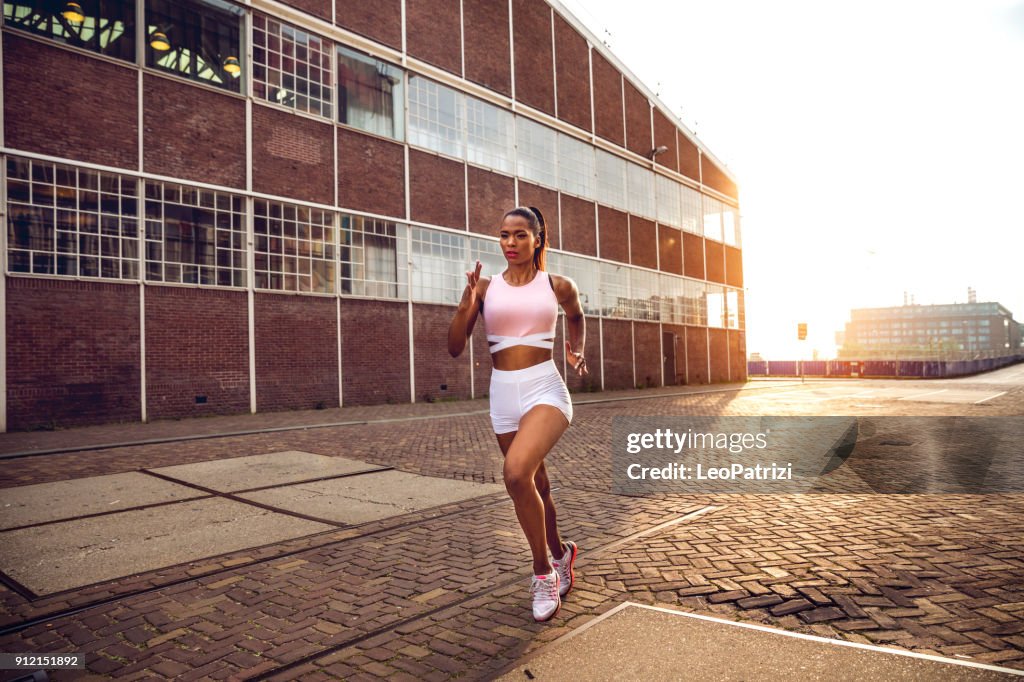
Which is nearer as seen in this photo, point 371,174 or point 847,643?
point 847,643

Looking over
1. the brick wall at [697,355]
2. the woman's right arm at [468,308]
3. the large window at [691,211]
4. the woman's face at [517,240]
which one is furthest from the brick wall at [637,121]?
the woman's right arm at [468,308]

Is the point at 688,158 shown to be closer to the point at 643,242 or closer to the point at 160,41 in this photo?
the point at 643,242

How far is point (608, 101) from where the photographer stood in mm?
28000

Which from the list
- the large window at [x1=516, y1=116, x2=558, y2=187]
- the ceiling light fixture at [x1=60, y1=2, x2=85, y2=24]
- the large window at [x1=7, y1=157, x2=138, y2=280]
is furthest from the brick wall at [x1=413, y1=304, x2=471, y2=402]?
the ceiling light fixture at [x1=60, y1=2, x2=85, y2=24]

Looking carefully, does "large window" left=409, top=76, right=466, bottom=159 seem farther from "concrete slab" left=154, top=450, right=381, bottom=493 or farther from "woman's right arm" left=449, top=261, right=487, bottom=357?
"woman's right arm" left=449, top=261, right=487, bottom=357

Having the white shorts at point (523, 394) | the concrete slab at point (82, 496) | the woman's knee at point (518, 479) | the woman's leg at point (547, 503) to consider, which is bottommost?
the concrete slab at point (82, 496)

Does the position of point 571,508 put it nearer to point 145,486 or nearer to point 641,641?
point 641,641

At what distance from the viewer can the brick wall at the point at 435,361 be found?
61.8 ft

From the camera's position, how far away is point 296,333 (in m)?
15.9

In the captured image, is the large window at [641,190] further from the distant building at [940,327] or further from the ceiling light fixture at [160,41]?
the distant building at [940,327]

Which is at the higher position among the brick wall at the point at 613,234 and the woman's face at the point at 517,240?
the brick wall at the point at 613,234

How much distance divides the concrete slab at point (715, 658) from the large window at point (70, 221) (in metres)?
13.1

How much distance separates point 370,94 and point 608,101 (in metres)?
13.0

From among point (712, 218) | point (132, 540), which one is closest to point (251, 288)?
point (132, 540)
